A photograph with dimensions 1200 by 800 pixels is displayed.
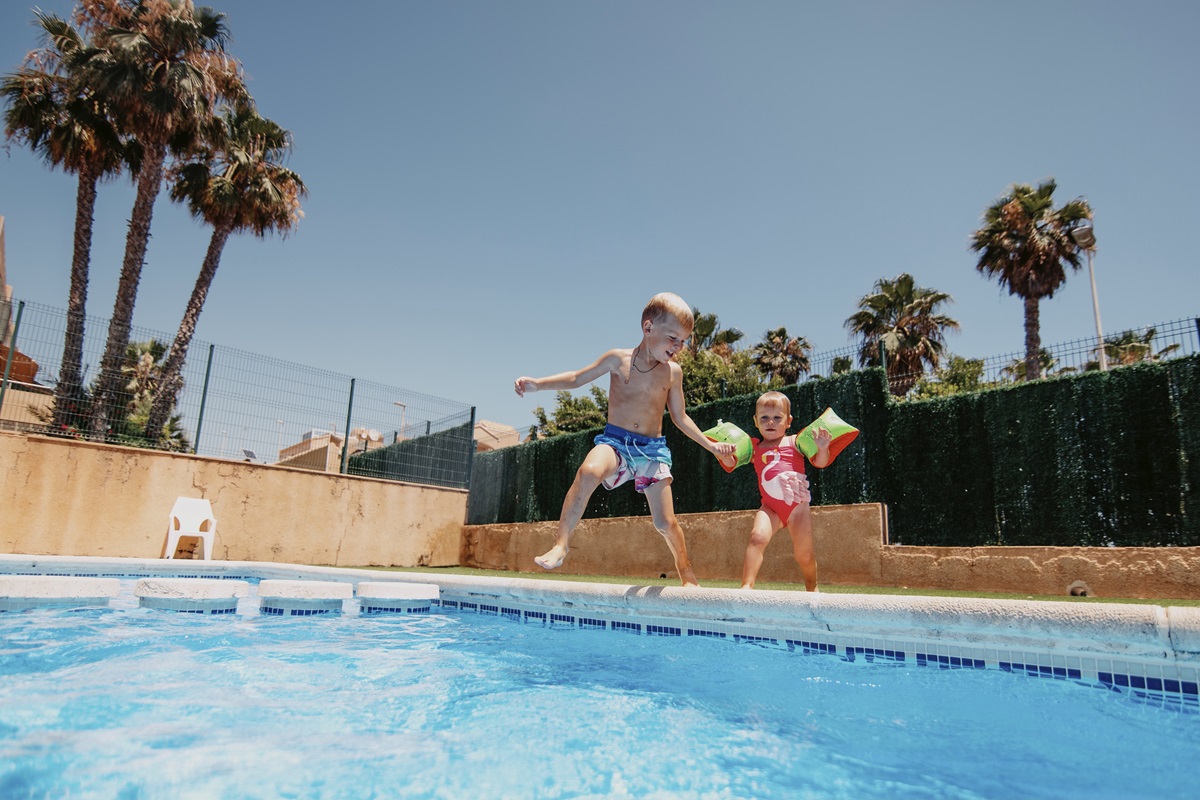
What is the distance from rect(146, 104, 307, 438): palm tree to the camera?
14.6m

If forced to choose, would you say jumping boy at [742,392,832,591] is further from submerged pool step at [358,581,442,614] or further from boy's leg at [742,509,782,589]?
submerged pool step at [358,581,442,614]

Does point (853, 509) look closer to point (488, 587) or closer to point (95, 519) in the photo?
point (488, 587)

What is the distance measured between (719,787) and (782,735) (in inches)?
22.8

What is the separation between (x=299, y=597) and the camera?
5434mm

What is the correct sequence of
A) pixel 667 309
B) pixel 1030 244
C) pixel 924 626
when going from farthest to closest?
pixel 1030 244, pixel 667 309, pixel 924 626

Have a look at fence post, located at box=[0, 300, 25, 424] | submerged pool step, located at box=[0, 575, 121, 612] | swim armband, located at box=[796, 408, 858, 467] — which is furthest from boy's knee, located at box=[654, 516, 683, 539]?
fence post, located at box=[0, 300, 25, 424]

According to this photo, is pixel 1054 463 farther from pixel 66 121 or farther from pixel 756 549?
pixel 66 121

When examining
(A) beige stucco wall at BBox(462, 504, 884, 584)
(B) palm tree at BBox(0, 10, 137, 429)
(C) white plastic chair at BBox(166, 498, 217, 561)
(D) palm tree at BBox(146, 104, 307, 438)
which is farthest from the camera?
(D) palm tree at BBox(146, 104, 307, 438)

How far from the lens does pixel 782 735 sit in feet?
7.28

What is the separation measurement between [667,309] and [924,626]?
2.26 meters

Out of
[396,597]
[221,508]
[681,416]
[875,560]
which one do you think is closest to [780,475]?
[681,416]

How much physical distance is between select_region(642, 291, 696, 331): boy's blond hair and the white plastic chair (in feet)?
29.2

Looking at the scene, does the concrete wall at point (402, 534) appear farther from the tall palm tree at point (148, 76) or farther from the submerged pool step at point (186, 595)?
the submerged pool step at point (186, 595)

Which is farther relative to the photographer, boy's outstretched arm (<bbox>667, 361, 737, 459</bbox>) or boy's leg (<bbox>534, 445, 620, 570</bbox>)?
boy's outstretched arm (<bbox>667, 361, 737, 459</bbox>)
